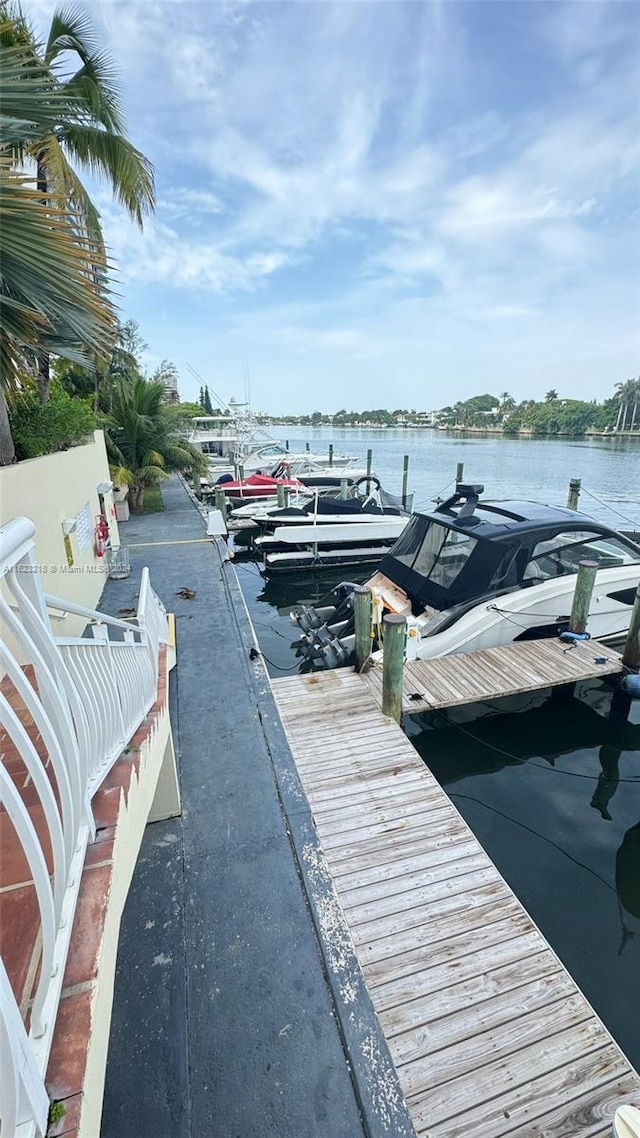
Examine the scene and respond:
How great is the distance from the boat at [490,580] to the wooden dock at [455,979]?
2.57m

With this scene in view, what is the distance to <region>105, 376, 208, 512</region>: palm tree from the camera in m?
14.7

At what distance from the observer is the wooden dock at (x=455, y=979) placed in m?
2.33

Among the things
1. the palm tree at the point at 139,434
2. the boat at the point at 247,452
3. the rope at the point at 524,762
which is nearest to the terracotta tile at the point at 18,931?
the rope at the point at 524,762

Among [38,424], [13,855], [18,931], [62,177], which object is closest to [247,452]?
[62,177]

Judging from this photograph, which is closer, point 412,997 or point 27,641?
point 27,641

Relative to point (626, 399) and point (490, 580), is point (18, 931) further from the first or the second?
point (626, 399)

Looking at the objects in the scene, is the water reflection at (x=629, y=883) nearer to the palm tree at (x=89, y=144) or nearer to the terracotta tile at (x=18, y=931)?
the terracotta tile at (x=18, y=931)

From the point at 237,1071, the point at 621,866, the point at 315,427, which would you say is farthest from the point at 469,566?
the point at 315,427

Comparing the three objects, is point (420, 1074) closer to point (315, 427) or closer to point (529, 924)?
point (529, 924)

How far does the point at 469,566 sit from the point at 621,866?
3595 mm

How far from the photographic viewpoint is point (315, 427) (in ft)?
493

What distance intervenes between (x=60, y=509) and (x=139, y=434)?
33.1 ft

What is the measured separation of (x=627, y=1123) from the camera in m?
1.83

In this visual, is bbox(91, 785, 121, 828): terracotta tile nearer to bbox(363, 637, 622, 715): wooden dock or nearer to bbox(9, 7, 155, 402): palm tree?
bbox(363, 637, 622, 715): wooden dock
